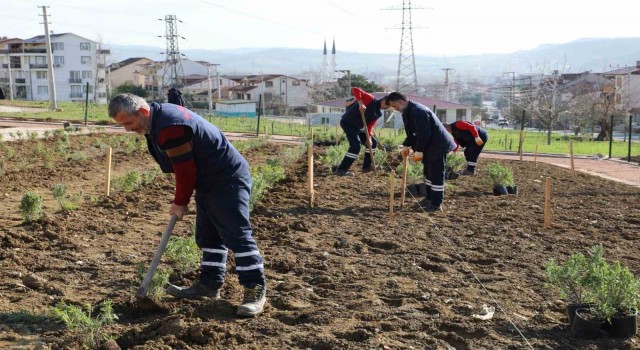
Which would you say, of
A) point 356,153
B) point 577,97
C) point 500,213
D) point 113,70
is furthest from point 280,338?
point 113,70

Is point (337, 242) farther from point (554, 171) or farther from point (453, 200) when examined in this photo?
point (554, 171)

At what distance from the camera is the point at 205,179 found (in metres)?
4.48

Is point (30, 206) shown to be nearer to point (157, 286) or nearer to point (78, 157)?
point (157, 286)

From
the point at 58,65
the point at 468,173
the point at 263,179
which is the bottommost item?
the point at 468,173

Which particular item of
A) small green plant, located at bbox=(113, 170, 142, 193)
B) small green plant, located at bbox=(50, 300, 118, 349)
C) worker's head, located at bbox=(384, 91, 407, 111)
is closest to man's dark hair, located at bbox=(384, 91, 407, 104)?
worker's head, located at bbox=(384, 91, 407, 111)

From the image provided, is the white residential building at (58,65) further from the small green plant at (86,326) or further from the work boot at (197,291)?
the small green plant at (86,326)

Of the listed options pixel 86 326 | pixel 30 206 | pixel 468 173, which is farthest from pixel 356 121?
pixel 86 326

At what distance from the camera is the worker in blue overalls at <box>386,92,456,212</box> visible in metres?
8.29

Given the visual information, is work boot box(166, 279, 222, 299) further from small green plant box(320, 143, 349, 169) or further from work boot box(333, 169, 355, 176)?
small green plant box(320, 143, 349, 169)

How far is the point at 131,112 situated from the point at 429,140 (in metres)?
Result: 4.99

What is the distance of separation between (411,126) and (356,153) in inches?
107

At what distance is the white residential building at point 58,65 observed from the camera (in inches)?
2992

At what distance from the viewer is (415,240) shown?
6750 mm

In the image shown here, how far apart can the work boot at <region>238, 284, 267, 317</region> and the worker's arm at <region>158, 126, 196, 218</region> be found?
2.35ft
